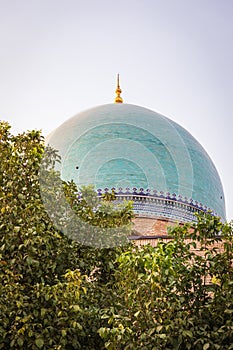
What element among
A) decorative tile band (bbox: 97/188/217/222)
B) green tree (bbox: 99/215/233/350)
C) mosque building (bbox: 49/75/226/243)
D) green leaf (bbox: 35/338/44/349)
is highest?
mosque building (bbox: 49/75/226/243)

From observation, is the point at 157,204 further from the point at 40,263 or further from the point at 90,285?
the point at 40,263

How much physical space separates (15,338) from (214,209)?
21.0ft

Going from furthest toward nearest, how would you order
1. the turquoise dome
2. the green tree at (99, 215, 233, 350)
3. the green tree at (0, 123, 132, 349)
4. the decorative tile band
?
the turquoise dome
the decorative tile band
the green tree at (0, 123, 132, 349)
the green tree at (99, 215, 233, 350)

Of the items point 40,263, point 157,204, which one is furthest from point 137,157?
point 40,263

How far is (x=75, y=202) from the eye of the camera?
575 centimetres

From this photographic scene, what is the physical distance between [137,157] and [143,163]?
0.12 meters

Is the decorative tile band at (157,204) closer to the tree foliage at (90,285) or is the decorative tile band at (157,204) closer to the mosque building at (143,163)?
the mosque building at (143,163)

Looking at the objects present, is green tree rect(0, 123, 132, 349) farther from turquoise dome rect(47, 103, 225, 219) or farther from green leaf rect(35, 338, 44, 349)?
turquoise dome rect(47, 103, 225, 219)

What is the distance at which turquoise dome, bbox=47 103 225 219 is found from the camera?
33.5 feet

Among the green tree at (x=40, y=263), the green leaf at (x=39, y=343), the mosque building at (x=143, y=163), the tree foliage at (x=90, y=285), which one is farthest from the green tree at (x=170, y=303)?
the mosque building at (x=143, y=163)

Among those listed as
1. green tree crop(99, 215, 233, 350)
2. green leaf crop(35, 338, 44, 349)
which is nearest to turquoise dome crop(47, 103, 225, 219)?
green tree crop(99, 215, 233, 350)

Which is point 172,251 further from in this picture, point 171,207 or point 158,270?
point 171,207

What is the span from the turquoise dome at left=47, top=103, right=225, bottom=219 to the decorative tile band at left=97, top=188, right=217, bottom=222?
0.02 meters

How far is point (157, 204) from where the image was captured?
10086mm
